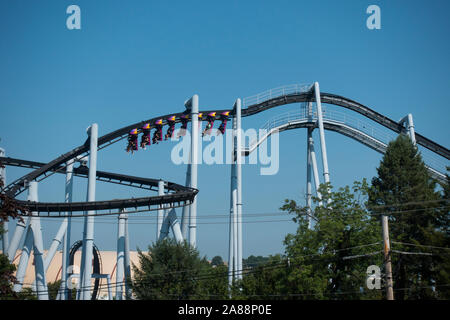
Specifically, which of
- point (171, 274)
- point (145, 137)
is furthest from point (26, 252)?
point (171, 274)

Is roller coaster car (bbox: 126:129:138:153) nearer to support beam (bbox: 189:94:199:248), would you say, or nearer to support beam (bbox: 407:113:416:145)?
support beam (bbox: 189:94:199:248)

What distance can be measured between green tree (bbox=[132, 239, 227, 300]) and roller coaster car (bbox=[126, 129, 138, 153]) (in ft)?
28.8

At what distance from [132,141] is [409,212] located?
20.1 meters

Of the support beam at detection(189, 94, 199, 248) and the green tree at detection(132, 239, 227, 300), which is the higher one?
the support beam at detection(189, 94, 199, 248)

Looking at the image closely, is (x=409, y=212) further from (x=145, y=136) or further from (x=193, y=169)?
(x=145, y=136)

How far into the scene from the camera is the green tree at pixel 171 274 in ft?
75.3

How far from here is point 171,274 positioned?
23797mm

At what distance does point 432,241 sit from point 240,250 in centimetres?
1104

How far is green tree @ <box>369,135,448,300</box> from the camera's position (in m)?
26.5

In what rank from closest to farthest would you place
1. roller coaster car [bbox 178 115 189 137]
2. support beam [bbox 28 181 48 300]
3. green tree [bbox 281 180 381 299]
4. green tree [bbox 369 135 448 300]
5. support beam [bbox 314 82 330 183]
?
1. green tree [bbox 281 180 381 299]
2. green tree [bbox 369 135 448 300]
3. support beam [bbox 28 181 48 300]
4. support beam [bbox 314 82 330 183]
5. roller coaster car [bbox 178 115 189 137]

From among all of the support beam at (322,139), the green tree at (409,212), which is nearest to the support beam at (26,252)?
the support beam at (322,139)

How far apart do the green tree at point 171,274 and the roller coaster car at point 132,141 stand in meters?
8.78

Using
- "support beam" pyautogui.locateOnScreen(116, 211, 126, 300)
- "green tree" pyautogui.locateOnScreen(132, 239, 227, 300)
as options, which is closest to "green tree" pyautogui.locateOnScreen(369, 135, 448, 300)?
"green tree" pyautogui.locateOnScreen(132, 239, 227, 300)
